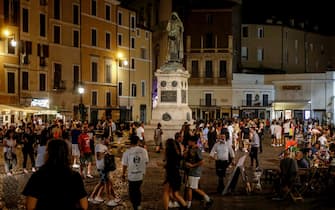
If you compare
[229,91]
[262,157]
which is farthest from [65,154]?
[229,91]

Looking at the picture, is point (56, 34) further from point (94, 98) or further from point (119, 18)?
point (119, 18)

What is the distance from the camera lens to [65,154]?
17.9 feet

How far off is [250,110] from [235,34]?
11.2 metres

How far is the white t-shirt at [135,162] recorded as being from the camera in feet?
35.2

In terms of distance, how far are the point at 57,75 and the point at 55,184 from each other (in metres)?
42.8

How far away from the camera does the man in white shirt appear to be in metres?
10.7

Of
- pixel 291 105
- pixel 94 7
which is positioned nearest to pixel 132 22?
pixel 94 7

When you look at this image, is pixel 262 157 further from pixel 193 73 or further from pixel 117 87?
pixel 193 73

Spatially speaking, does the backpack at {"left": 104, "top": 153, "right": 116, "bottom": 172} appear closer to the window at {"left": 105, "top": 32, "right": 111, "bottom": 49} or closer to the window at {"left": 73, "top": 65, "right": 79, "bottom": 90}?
the window at {"left": 73, "top": 65, "right": 79, "bottom": 90}

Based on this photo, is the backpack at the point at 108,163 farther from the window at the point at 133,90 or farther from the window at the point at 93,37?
the window at the point at 133,90

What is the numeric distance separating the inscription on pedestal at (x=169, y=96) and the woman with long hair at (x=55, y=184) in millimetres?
25550

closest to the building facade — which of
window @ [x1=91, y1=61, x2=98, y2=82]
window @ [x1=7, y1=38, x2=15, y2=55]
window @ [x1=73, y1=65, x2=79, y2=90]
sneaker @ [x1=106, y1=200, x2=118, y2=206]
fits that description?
window @ [x1=91, y1=61, x2=98, y2=82]

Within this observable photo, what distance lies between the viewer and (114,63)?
182 ft

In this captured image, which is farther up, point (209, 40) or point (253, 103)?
point (209, 40)
